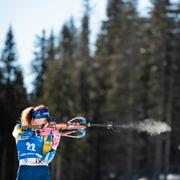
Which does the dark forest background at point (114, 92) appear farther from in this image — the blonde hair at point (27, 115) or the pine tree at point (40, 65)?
the blonde hair at point (27, 115)

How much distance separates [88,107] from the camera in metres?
54.2

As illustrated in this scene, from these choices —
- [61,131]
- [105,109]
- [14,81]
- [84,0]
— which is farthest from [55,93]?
[61,131]

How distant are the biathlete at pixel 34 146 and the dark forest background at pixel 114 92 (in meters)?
38.6

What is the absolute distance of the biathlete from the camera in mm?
7055

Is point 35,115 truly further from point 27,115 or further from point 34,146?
point 34,146

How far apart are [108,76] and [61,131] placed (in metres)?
48.7

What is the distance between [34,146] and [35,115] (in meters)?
0.37

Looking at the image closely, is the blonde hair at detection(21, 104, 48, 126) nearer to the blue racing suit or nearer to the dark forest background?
the blue racing suit

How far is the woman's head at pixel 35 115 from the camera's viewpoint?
712 cm

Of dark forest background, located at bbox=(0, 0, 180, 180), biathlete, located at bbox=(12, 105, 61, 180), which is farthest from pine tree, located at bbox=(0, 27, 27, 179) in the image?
biathlete, located at bbox=(12, 105, 61, 180)

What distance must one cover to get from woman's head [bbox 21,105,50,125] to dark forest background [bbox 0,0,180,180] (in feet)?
127

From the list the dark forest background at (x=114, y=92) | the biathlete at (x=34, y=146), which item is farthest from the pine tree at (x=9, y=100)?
the biathlete at (x=34, y=146)

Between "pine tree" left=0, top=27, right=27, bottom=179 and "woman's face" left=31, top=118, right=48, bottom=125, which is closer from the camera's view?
"woman's face" left=31, top=118, right=48, bottom=125

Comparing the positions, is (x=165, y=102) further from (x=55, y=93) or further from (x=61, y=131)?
(x=61, y=131)
